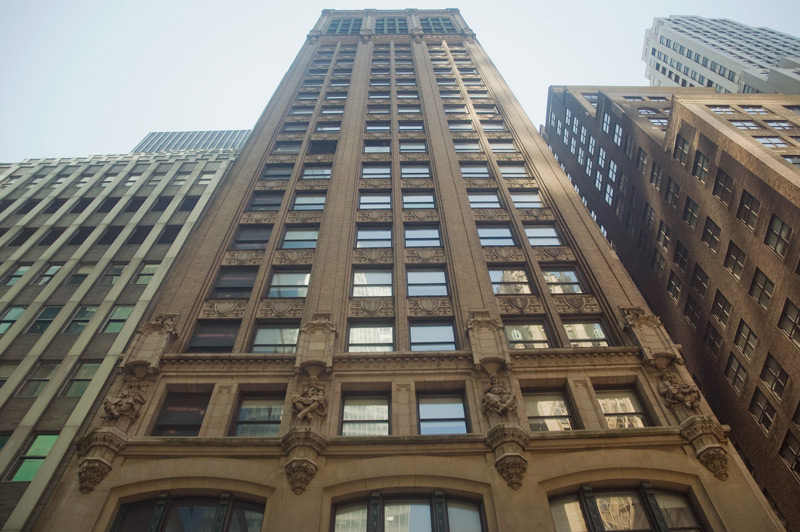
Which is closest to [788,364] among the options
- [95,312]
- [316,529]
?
[316,529]

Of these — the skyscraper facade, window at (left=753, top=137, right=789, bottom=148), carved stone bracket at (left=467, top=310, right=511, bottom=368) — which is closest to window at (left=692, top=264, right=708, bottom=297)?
window at (left=753, top=137, right=789, bottom=148)

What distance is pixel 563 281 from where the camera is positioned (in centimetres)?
2520

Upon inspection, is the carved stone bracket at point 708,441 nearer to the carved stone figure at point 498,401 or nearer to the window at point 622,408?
the window at point 622,408

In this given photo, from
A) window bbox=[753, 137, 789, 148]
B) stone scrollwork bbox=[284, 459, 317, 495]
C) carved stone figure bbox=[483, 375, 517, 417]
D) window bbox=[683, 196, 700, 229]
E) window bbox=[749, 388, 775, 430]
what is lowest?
stone scrollwork bbox=[284, 459, 317, 495]

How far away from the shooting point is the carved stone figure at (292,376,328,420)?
54.5ft

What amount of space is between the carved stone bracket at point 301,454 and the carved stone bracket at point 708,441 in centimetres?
1120

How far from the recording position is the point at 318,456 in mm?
15805

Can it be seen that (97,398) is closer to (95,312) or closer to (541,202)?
(95,312)

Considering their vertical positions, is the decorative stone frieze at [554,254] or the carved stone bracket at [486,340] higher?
the decorative stone frieze at [554,254]

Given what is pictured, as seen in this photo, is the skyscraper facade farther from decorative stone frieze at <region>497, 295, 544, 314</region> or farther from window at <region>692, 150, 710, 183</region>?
window at <region>692, 150, 710, 183</region>

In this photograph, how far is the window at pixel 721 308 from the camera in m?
33.1

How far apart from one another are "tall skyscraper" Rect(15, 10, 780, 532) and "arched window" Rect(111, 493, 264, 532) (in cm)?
6

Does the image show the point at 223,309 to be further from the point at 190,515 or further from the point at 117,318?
the point at 190,515

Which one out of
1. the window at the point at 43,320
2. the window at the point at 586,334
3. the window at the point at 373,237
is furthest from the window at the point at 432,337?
the window at the point at 43,320
